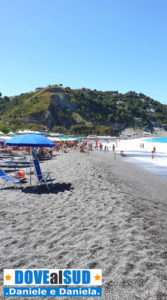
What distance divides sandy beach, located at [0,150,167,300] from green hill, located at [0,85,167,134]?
262 feet

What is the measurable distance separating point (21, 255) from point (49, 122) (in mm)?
106485

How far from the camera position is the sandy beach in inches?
110

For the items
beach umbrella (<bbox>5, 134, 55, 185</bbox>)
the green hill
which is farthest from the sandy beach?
the green hill

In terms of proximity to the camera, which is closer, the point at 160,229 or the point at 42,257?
the point at 42,257

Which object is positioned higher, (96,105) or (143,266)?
(96,105)

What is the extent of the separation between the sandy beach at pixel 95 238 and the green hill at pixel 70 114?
79.9 meters

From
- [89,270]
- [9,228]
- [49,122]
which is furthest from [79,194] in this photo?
[49,122]

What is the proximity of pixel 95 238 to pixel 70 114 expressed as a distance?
123 metres

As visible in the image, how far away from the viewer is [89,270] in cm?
297

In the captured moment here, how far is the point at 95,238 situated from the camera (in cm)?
396

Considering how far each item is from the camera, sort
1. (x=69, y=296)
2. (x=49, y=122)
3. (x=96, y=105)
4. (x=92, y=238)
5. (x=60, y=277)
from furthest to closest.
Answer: (x=96, y=105)
(x=49, y=122)
(x=92, y=238)
(x=60, y=277)
(x=69, y=296)

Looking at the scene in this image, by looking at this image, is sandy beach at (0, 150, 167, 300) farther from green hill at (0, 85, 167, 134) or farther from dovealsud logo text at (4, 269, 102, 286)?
green hill at (0, 85, 167, 134)

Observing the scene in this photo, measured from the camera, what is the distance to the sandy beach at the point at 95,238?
9.20 ft

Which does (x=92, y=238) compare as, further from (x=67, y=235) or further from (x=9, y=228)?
(x=9, y=228)
